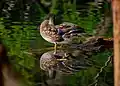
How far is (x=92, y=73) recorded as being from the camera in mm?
1649

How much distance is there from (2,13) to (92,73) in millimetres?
600

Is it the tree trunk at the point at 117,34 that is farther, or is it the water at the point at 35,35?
the water at the point at 35,35

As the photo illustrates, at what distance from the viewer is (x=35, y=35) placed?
5.39ft

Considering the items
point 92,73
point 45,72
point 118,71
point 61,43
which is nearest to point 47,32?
point 61,43

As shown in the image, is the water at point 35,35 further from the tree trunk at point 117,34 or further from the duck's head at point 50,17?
the tree trunk at point 117,34

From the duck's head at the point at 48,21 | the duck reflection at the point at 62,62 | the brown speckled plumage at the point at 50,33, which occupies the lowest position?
the duck reflection at the point at 62,62

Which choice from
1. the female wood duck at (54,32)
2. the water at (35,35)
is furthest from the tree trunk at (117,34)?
the female wood duck at (54,32)

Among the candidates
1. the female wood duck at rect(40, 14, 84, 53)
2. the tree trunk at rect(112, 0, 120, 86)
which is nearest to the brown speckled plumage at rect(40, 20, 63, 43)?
the female wood duck at rect(40, 14, 84, 53)

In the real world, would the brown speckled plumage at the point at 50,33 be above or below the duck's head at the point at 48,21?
below

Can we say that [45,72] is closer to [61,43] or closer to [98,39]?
[61,43]

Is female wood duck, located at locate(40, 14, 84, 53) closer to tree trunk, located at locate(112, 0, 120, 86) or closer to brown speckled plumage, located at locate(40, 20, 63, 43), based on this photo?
brown speckled plumage, located at locate(40, 20, 63, 43)

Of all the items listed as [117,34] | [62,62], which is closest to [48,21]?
[62,62]

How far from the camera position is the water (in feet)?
5.29

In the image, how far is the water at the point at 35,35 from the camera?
1.61m
